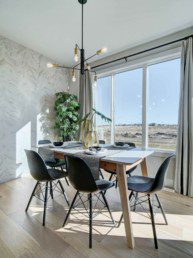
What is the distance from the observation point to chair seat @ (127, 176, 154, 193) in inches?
69.1

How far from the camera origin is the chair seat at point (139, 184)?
1.76 m

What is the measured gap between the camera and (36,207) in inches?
93.7

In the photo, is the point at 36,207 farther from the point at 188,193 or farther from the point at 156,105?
the point at 156,105

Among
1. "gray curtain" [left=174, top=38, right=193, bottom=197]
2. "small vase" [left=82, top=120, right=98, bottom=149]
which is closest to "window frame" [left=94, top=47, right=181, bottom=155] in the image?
"gray curtain" [left=174, top=38, right=193, bottom=197]

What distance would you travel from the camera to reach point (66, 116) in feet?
13.7

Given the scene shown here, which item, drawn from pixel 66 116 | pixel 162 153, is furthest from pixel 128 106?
pixel 66 116

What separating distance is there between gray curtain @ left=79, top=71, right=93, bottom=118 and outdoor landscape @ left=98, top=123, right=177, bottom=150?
0.88m

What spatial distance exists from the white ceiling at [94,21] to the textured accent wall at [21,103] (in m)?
0.36

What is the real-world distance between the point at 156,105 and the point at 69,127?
82.1 inches

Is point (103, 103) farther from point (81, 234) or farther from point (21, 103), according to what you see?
point (81, 234)

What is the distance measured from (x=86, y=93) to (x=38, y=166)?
2596 mm

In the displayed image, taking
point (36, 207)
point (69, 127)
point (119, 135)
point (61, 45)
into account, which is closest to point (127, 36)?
point (61, 45)

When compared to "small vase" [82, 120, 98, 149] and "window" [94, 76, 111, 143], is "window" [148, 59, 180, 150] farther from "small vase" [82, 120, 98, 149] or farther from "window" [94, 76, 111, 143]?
"small vase" [82, 120, 98, 149]

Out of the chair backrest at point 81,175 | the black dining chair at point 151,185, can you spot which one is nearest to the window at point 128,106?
the black dining chair at point 151,185
